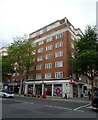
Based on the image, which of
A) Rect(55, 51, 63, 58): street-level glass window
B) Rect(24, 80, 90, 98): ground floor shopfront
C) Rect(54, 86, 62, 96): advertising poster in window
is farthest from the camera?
Rect(55, 51, 63, 58): street-level glass window

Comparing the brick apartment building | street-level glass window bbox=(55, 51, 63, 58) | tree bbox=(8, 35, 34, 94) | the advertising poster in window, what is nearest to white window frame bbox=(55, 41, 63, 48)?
the brick apartment building

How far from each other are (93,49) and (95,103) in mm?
14747

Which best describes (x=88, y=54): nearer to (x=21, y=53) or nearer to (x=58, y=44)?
(x=58, y=44)

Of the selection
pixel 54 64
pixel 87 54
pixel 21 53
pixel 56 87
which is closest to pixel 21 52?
pixel 21 53

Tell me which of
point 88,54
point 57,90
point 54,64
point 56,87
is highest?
point 88,54

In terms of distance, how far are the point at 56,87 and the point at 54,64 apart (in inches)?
238

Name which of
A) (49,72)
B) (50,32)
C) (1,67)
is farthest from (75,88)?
(1,67)

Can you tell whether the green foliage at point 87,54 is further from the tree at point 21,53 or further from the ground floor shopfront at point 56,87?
the tree at point 21,53

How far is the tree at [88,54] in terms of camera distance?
24105mm

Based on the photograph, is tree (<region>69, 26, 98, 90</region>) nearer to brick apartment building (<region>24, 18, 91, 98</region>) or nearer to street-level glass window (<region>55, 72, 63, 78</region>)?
brick apartment building (<region>24, 18, 91, 98</region>)

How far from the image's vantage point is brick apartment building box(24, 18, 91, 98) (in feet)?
111

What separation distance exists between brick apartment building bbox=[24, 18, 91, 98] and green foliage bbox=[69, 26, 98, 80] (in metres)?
6.31

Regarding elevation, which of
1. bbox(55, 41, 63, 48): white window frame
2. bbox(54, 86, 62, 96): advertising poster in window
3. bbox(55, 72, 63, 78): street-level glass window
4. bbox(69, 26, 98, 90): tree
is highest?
bbox(55, 41, 63, 48): white window frame

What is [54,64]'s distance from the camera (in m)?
36.9
